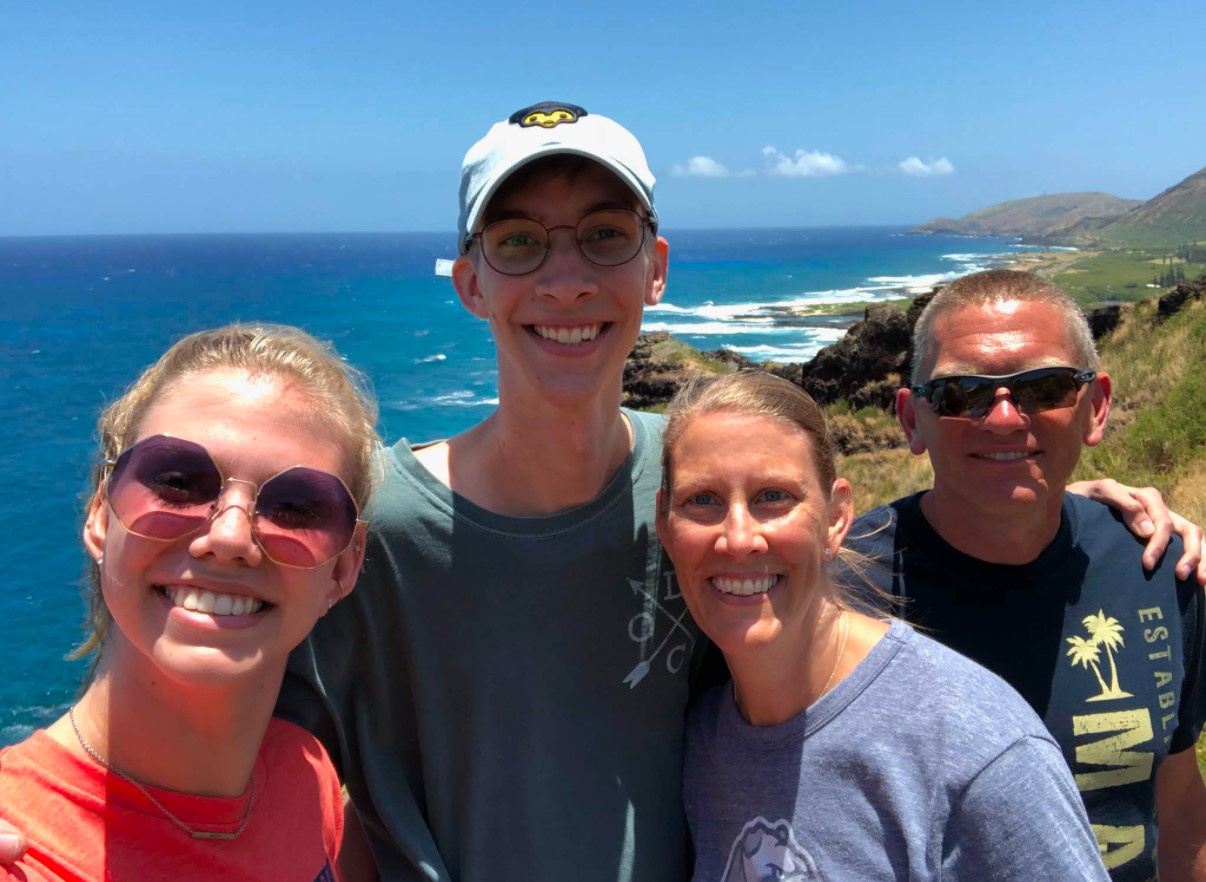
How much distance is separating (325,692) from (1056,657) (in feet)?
7.18

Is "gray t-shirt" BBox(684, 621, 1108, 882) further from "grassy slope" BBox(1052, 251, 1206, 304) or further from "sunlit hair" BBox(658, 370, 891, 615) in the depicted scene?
"grassy slope" BBox(1052, 251, 1206, 304)

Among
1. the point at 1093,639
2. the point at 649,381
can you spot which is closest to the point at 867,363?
the point at 649,381

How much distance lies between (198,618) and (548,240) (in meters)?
1.33

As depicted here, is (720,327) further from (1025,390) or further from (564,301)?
(564,301)

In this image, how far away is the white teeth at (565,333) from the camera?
2582mm

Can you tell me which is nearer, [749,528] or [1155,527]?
[749,528]

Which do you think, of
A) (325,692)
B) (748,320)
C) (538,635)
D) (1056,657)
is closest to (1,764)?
(325,692)

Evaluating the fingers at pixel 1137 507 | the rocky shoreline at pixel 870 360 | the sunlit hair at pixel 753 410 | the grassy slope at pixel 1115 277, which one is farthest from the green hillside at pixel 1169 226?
the sunlit hair at pixel 753 410

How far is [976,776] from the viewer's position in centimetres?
206

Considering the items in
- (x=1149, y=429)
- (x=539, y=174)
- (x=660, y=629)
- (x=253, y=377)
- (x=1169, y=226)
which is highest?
(x=1169, y=226)

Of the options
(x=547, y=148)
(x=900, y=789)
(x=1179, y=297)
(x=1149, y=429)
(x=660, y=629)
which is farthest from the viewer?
(x=1179, y=297)

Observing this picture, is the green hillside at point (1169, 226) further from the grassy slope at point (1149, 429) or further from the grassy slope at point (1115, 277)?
the grassy slope at point (1149, 429)

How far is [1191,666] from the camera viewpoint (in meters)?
2.89

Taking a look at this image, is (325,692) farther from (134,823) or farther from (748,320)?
(748,320)
